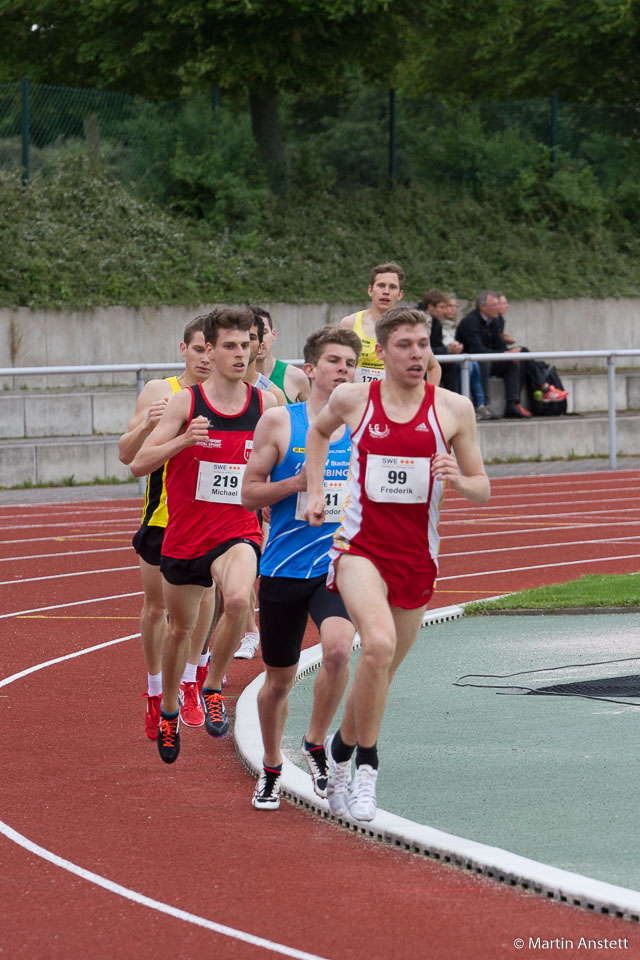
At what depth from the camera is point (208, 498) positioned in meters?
7.30

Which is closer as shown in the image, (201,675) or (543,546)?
(201,675)

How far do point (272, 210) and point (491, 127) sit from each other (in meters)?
5.03

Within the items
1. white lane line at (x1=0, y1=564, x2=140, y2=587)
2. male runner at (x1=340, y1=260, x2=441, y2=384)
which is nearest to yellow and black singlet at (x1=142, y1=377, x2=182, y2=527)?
male runner at (x1=340, y1=260, x2=441, y2=384)

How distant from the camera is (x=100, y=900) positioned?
5125mm

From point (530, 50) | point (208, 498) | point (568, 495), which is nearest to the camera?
point (208, 498)

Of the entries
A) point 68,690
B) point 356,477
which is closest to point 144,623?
point 68,690

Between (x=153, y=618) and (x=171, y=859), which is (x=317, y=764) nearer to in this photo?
(x=171, y=859)

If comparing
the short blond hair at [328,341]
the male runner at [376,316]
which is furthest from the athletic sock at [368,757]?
the male runner at [376,316]

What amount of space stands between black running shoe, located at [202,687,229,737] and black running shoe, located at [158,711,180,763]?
1.82ft

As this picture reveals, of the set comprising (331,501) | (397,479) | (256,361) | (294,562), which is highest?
(256,361)

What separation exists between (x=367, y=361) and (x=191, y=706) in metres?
4.65

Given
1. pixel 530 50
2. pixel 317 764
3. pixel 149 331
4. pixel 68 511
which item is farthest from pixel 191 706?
pixel 530 50

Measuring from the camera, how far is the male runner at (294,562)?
6.38 m

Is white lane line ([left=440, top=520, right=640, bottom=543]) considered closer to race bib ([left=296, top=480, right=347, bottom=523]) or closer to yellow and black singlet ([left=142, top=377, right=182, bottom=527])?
yellow and black singlet ([left=142, top=377, right=182, bottom=527])
